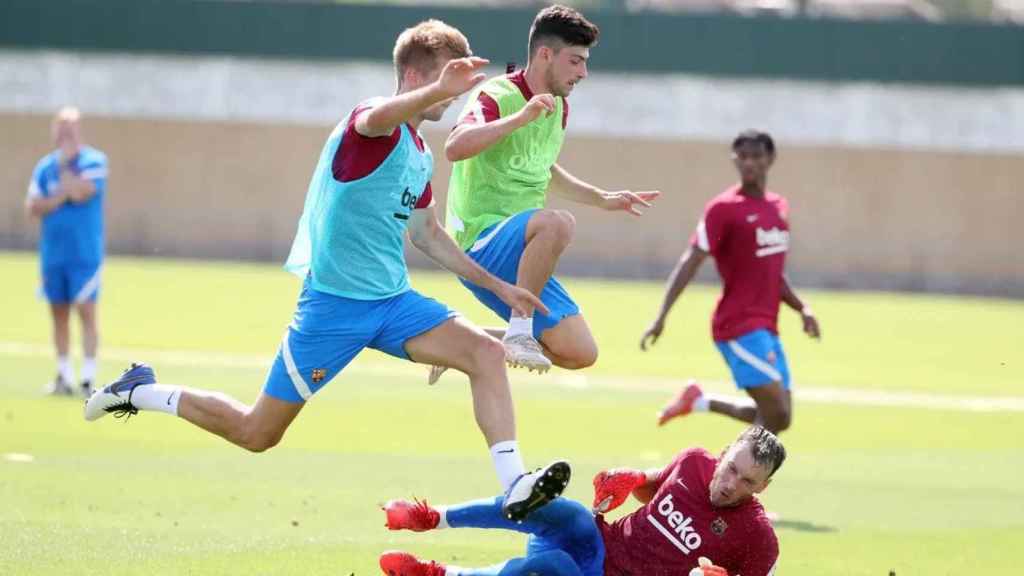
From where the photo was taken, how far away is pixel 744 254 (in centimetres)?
1324

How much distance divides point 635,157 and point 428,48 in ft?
93.1

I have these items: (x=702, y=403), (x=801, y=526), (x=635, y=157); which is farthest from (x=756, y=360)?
(x=635, y=157)

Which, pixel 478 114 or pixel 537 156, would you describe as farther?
pixel 537 156

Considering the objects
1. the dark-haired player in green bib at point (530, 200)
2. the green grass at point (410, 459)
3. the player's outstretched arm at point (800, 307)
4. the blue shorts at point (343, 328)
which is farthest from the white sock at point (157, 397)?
the player's outstretched arm at point (800, 307)

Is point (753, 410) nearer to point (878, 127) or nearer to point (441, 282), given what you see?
point (441, 282)

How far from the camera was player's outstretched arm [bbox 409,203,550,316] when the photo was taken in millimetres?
8836

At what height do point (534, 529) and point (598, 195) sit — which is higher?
point (598, 195)

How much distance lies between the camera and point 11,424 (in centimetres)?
1412

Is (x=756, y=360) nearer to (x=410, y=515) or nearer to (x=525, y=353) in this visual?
(x=525, y=353)

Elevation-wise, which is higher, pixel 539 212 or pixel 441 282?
pixel 539 212

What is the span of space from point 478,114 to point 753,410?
4.77 m

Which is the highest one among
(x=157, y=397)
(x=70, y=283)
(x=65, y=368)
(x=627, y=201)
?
(x=627, y=201)

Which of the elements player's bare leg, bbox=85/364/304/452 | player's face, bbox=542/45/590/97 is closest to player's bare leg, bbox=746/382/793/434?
player's face, bbox=542/45/590/97

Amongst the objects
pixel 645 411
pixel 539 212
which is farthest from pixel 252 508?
pixel 645 411
